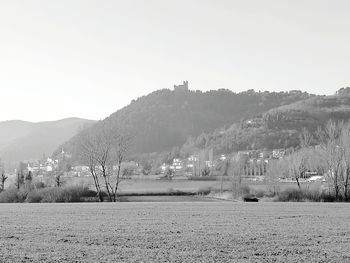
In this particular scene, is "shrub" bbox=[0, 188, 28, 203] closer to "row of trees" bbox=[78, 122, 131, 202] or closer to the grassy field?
"row of trees" bbox=[78, 122, 131, 202]

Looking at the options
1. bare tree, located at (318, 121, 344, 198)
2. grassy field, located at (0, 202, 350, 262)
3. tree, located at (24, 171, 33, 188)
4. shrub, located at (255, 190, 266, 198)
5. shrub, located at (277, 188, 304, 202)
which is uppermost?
bare tree, located at (318, 121, 344, 198)

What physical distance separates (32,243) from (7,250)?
6.42ft

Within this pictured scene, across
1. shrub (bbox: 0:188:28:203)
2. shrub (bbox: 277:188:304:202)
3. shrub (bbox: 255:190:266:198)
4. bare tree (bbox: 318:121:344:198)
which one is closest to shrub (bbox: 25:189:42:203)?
shrub (bbox: 0:188:28:203)

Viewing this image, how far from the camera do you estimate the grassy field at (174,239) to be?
19.5 meters

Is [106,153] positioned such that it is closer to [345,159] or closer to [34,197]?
[34,197]

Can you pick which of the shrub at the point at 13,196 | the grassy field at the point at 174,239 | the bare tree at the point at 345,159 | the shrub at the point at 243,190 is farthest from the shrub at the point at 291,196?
the shrub at the point at 13,196

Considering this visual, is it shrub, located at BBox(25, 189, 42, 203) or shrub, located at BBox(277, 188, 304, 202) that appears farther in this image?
shrub, located at BBox(25, 189, 42, 203)

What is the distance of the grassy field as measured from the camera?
19.5 m

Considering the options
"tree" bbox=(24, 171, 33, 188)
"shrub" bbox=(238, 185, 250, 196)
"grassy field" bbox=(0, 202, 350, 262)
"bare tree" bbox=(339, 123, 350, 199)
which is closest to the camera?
"grassy field" bbox=(0, 202, 350, 262)

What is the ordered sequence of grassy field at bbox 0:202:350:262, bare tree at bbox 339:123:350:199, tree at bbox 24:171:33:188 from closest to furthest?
1. grassy field at bbox 0:202:350:262
2. bare tree at bbox 339:123:350:199
3. tree at bbox 24:171:33:188

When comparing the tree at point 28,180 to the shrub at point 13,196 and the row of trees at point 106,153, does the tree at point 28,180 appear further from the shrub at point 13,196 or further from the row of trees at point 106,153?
the row of trees at point 106,153

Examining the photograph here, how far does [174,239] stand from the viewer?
2389 centimetres

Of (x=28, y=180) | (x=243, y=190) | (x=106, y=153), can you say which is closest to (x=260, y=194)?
(x=243, y=190)

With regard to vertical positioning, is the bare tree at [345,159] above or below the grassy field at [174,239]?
above
